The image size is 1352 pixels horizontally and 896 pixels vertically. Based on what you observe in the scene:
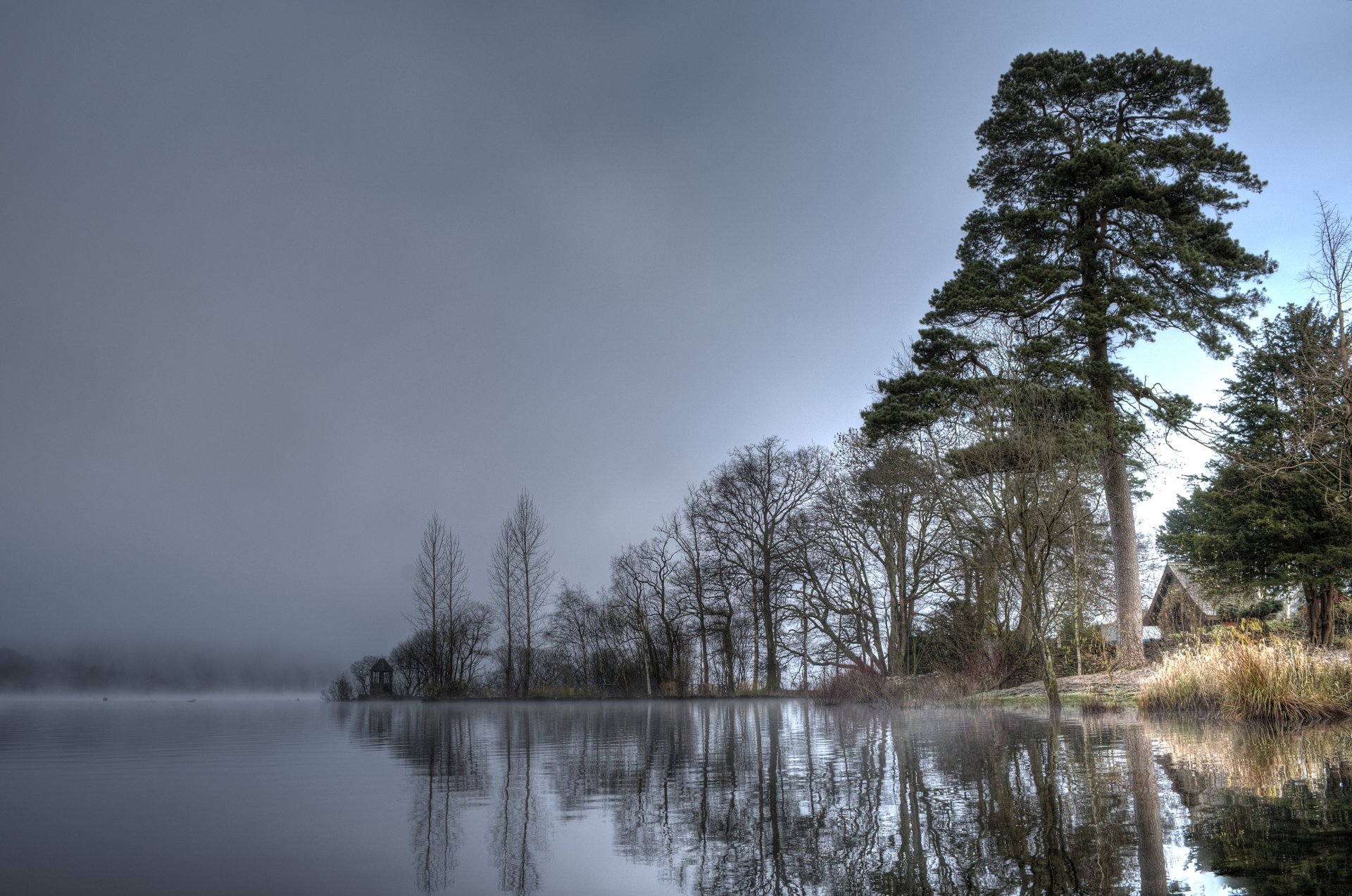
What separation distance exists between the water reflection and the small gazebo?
46.1 m

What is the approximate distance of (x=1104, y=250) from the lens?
2689cm

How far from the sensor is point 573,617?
176 ft

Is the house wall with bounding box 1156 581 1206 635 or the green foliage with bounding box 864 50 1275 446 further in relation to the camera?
the house wall with bounding box 1156 581 1206 635

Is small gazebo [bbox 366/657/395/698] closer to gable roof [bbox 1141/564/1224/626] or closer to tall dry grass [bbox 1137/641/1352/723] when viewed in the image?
gable roof [bbox 1141/564/1224/626]

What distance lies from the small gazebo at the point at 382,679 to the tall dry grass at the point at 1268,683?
4841 centimetres

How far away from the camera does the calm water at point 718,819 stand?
3.83 m

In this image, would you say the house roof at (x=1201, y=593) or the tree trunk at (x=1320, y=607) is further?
the house roof at (x=1201, y=593)

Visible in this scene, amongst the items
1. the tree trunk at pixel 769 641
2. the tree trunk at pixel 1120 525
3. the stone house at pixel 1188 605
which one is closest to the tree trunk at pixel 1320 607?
the stone house at pixel 1188 605

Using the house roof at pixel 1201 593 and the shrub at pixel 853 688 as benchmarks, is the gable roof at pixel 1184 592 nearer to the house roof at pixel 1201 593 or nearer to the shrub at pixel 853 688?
the house roof at pixel 1201 593

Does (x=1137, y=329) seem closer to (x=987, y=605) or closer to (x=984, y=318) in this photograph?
(x=984, y=318)

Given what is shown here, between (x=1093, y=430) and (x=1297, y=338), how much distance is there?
486 inches

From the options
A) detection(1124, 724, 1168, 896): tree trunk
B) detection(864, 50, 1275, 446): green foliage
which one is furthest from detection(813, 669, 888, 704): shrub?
detection(1124, 724, 1168, 896): tree trunk

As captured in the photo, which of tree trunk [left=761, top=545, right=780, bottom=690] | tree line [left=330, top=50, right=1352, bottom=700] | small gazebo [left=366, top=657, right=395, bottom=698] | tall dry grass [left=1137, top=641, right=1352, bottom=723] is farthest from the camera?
small gazebo [left=366, top=657, right=395, bottom=698]

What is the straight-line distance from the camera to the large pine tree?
24172mm
